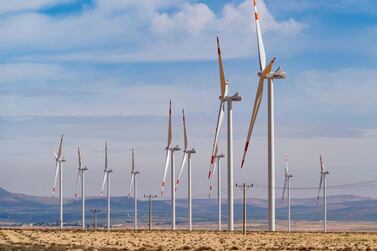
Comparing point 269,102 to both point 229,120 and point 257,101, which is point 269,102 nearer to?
point 257,101

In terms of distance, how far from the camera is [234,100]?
117m

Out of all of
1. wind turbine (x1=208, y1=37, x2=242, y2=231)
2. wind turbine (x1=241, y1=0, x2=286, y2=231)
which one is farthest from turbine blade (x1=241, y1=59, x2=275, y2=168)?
wind turbine (x1=208, y1=37, x2=242, y2=231)

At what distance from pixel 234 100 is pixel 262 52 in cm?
2118

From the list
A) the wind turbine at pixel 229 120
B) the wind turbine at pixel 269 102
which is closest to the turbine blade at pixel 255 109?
the wind turbine at pixel 269 102

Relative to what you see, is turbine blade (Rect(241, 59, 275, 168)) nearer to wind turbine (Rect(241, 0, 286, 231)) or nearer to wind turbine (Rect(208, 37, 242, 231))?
wind turbine (Rect(241, 0, 286, 231))

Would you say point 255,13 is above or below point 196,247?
above

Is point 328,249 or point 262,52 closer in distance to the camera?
point 328,249

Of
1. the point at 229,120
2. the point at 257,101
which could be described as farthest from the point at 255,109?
the point at 229,120

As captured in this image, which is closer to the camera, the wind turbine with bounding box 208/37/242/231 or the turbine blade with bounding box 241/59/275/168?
the turbine blade with bounding box 241/59/275/168

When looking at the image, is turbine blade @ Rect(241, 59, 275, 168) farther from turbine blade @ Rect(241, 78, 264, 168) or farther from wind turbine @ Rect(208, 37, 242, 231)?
wind turbine @ Rect(208, 37, 242, 231)

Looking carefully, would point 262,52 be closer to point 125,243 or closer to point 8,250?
point 125,243

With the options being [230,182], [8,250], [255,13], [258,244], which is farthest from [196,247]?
[230,182]

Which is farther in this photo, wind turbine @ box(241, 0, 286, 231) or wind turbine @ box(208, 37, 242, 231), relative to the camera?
wind turbine @ box(208, 37, 242, 231)

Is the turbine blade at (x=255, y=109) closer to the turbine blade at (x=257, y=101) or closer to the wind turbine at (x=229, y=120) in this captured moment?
the turbine blade at (x=257, y=101)
